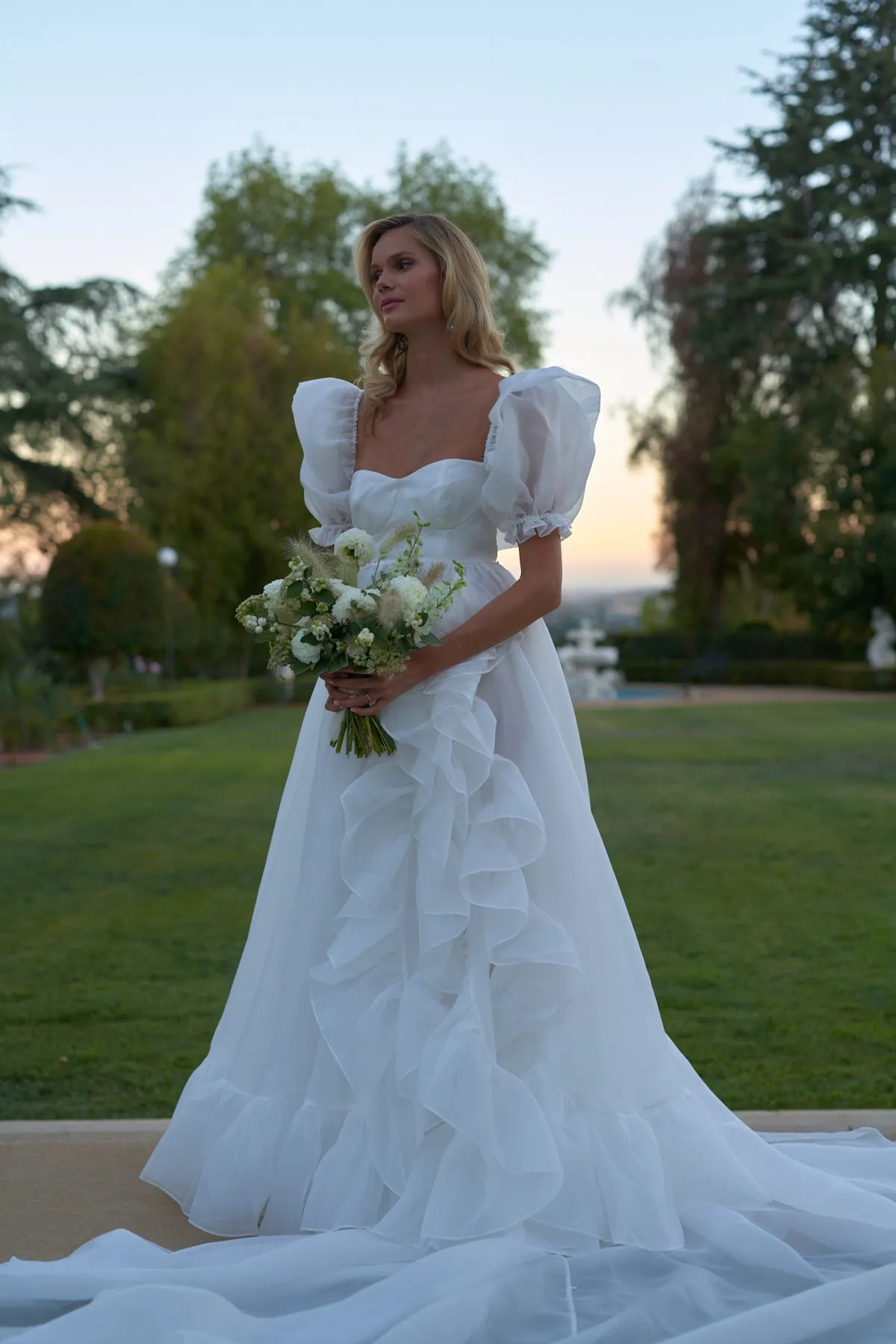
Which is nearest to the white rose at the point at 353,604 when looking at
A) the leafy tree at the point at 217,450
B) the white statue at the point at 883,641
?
the leafy tree at the point at 217,450

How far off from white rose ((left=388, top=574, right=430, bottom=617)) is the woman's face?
0.69m

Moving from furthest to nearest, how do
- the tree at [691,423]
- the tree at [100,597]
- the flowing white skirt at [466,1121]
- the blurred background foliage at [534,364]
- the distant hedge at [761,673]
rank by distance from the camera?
the tree at [691,423] → the distant hedge at [761,673] → the blurred background foliage at [534,364] → the tree at [100,597] → the flowing white skirt at [466,1121]

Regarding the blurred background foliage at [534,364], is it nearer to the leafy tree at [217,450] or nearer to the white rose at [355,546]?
the leafy tree at [217,450]

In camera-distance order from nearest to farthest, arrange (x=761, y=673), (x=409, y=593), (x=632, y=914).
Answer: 1. (x=409, y=593)
2. (x=632, y=914)
3. (x=761, y=673)

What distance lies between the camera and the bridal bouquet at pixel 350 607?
2.38 m

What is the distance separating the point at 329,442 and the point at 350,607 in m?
0.66

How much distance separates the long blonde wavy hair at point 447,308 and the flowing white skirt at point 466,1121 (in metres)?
0.48

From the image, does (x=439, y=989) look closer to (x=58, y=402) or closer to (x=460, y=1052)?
(x=460, y=1052)

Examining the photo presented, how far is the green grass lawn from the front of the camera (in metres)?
4.04

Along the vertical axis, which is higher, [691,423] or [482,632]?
[691,423]

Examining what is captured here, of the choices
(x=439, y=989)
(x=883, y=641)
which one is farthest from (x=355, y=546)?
(x=883, y=641)

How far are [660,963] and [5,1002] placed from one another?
2.56 metres

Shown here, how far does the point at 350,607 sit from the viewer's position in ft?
7.81

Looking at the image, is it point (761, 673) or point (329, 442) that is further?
point (761, 673)
